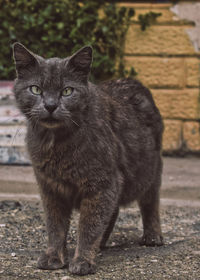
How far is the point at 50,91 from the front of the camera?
2930 millimetres

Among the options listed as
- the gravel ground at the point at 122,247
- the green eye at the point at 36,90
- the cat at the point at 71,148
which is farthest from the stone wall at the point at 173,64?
the green eye at the point at 36,90

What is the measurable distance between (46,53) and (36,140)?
3.14m

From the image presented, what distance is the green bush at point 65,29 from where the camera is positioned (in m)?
6.10

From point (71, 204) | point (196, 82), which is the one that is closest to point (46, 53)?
point (196, 82)

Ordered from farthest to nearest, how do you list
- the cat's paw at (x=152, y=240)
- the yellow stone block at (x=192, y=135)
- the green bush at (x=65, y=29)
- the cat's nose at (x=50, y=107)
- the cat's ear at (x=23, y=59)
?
the yellow stone block at (x=192, y=135)
the green bush at (x=65, y=29)
the cat's paw at (x=152, y=240)
the cat's ear at (x=23, y=59)
the cat's nose at (x=50, y=107)

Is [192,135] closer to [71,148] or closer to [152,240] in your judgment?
[152,240]

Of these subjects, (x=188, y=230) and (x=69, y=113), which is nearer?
(x=69, y=113)

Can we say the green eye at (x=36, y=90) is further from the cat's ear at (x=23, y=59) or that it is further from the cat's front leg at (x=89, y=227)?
the cat's front leg at (x=89, y=227)

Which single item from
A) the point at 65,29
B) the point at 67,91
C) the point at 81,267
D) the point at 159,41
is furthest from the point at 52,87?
the point at 159,41

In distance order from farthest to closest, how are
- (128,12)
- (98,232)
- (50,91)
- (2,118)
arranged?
1. (128,12)
2. (2,118)
3. (98,232)
4. (50,91)

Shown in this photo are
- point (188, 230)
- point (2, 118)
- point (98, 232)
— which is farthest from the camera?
point (2, 118)

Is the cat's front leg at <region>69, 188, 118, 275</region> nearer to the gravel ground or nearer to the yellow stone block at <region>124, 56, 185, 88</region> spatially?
the gravel ground

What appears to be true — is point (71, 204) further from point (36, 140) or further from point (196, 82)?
point (196, 82)

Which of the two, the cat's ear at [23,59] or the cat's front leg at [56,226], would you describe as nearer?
the cat's ear at [23,59]
